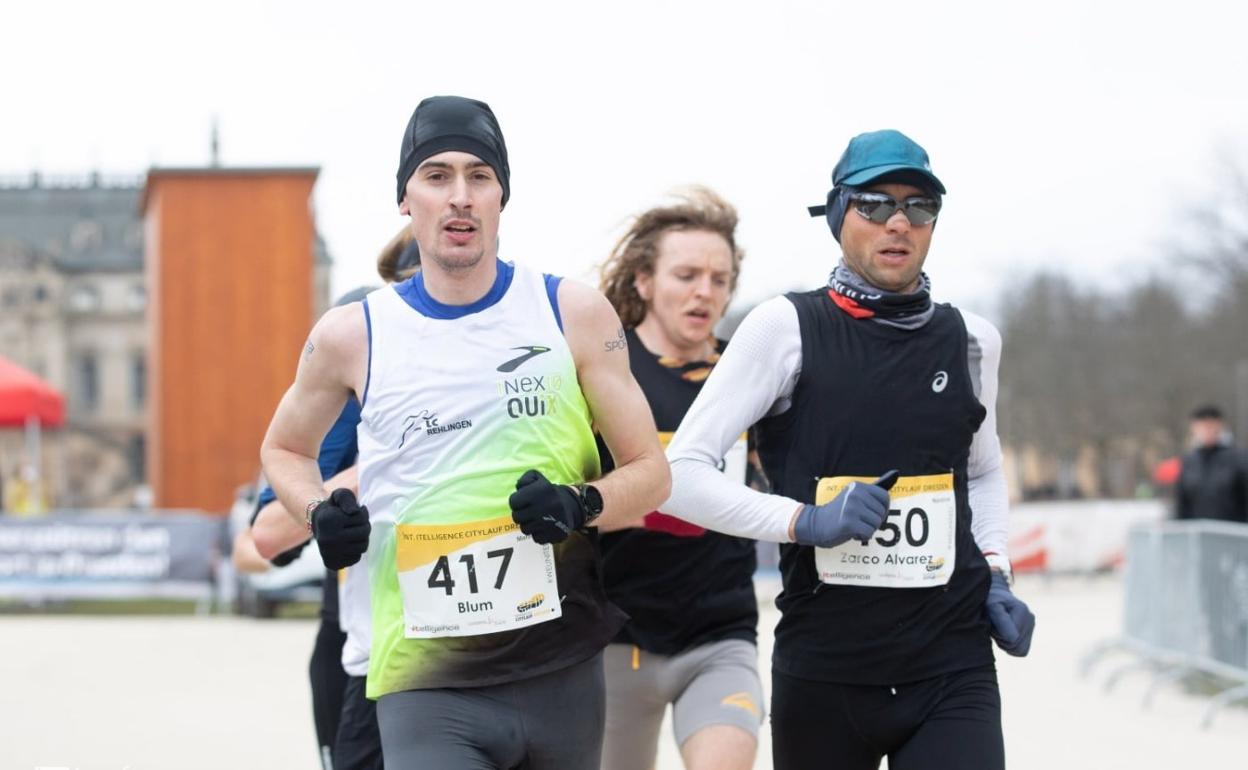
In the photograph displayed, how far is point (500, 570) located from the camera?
3.54 m

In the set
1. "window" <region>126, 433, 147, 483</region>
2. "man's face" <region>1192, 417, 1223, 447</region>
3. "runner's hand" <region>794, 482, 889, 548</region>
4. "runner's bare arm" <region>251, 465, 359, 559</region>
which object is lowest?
"window" <region>126, 433, 147, 483</region>

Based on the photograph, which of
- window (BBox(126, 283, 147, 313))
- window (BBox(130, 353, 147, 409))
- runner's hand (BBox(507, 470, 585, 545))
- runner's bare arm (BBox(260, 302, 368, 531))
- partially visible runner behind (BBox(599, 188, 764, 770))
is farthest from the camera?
window (BBox(126, 283, 147, 313))

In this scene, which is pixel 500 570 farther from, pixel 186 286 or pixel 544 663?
pixel 186 286

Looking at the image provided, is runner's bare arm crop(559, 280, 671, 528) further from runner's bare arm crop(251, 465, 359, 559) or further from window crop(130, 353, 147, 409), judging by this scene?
window crop(130, 353, 147, 409)

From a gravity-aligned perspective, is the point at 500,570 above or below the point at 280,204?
below

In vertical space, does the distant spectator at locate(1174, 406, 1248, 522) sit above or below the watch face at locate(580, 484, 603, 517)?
below

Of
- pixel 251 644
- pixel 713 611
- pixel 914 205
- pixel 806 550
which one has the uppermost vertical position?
pixel 914 205

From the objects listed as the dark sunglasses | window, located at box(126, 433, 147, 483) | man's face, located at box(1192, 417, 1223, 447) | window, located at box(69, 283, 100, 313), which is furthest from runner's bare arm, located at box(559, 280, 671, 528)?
window, located at box(69, 283, 100, 313)

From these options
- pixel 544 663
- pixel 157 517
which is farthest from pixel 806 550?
pixel 157 517

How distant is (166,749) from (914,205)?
6.81 meters

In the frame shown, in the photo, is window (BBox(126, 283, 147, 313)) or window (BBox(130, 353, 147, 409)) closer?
window (BBox(130, 353, 147, 409))

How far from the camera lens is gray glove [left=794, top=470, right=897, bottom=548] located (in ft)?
12.2

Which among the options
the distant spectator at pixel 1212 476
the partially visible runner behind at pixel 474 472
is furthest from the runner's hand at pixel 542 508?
the distant spectator at pixel 1212 476

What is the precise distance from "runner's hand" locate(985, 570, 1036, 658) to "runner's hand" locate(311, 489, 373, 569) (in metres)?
1.51
